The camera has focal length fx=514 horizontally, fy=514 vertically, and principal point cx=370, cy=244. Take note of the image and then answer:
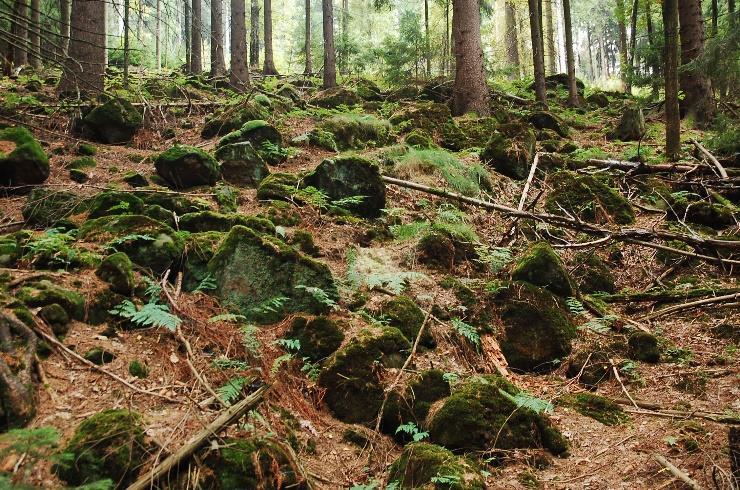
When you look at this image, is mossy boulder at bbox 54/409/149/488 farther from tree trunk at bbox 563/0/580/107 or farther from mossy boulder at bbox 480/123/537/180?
tree trunk at bbox 563/0/580/107

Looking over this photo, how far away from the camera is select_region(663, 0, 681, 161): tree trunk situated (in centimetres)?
918

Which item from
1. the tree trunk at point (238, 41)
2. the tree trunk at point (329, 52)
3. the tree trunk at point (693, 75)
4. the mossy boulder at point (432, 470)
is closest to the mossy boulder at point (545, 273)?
the mossy boulder at point (432, 470)

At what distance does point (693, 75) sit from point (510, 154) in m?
7.27

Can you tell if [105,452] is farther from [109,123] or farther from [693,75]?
[693,75]

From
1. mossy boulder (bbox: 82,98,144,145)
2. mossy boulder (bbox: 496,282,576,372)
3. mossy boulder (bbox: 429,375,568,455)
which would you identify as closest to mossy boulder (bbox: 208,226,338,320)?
mossy boulder (bbox: 429,375,568,455)

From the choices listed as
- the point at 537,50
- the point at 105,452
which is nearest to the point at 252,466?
the point at 105,452

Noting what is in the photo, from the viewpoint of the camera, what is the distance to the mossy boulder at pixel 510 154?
9934mm

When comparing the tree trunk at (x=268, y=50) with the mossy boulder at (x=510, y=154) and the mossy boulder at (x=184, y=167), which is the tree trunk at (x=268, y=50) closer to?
the mossy boulder at (x=510, y=154)

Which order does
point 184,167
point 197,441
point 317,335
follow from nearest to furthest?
point 197,441 < point 317,335 < point 184,167

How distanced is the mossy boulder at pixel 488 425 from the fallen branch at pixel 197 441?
5.16 ft

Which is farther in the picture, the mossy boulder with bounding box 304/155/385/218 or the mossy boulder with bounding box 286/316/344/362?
the mossy boulder with bounding box 304/155/385/218

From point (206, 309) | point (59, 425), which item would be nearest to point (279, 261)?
point (206, 309)

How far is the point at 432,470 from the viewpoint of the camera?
3340 mm

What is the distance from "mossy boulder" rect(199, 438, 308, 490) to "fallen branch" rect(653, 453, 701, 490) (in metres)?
→ 2.33
